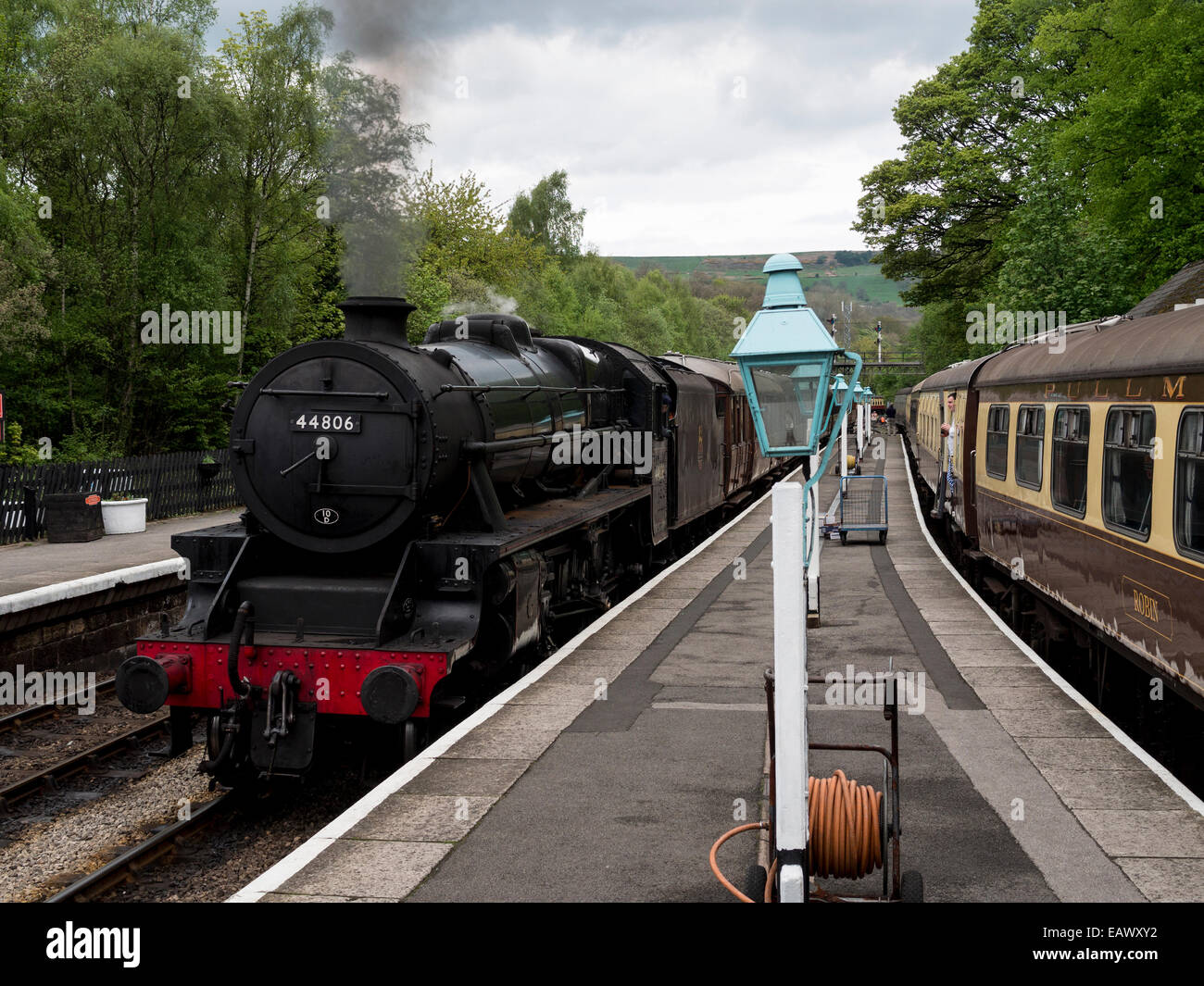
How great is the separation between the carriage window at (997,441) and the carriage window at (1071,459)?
2.60 meters

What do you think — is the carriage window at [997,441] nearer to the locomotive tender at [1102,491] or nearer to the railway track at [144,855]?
the locomotive tender at [1102,491]

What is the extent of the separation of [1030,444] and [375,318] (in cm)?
728

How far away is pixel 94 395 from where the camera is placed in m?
26.7

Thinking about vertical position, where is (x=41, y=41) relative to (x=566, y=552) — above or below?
above

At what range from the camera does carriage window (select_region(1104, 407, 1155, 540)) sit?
733 cm

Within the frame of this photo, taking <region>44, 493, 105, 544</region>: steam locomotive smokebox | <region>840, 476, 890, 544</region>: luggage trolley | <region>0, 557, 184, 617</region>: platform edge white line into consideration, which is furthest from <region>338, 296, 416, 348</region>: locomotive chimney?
<region>840, 476, 890, 544</region>: luggage trolley

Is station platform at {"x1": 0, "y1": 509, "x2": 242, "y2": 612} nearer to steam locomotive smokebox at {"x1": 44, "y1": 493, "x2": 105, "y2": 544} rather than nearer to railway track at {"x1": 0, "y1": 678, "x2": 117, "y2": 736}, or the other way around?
steam locomotive smokebox at {"x1": 44, "y1": 493, "x2": 105, "y2": 544}

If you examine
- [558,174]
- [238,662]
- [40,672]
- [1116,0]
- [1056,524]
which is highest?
[558,174]

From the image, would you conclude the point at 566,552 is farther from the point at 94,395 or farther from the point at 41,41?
the point at 41,41

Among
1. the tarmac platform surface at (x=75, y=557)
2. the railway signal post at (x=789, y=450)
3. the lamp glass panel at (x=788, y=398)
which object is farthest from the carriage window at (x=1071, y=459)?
the tarmac platform surface at (x=75, y=557)

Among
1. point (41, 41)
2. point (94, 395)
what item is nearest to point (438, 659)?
point (94, 395)

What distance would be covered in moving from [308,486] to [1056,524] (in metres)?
6.90

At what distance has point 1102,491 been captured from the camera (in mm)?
8516

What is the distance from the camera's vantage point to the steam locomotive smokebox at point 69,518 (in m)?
16.6
